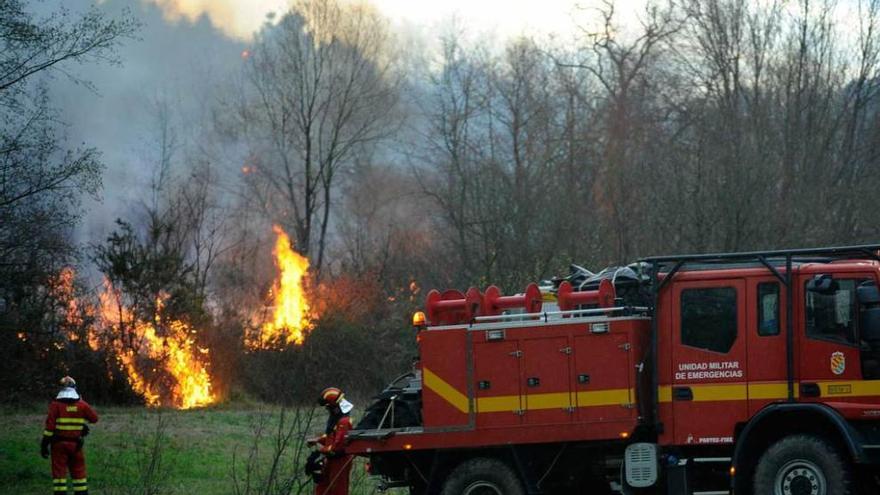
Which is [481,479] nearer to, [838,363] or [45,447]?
[838,363]

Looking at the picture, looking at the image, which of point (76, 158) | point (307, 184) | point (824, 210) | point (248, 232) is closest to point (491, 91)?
point (307, 184)

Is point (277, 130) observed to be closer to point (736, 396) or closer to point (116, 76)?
point (116, 76)

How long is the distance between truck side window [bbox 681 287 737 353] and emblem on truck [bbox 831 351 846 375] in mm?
997

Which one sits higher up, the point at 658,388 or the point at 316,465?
the point at 658,388

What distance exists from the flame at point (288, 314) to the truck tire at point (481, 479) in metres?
22.8

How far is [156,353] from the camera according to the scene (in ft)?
115

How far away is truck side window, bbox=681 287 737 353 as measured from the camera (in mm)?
12703

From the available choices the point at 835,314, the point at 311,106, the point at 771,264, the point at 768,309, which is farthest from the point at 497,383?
the point at 311,106

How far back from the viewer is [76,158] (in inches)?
762

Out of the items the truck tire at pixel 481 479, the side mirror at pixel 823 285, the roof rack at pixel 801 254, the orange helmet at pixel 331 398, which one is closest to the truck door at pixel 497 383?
the truck tire at pixel 481 479

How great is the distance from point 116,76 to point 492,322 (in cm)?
4278

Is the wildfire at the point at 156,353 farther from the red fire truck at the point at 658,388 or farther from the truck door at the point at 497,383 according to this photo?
the truck door at the point at 497,383

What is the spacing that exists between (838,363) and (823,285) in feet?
2.55

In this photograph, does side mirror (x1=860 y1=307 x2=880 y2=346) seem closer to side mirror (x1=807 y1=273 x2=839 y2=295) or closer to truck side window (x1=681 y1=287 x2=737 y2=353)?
side mirror (x1=807 y1=273 x2=839 y2=295)
